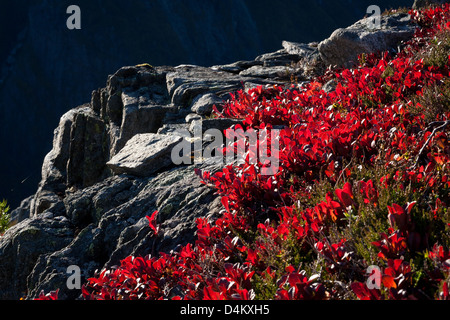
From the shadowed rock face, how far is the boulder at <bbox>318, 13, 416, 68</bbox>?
1.64ft

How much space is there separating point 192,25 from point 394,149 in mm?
81657

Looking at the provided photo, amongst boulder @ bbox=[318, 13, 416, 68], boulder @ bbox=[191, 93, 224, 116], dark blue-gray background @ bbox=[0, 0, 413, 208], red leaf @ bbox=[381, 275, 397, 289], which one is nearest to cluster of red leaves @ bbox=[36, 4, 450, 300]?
red leaf @ bbox=[381, 275, 397, 289]

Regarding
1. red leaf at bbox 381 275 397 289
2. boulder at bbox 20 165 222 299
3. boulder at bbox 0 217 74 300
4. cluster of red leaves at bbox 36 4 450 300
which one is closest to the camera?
red leaf at bbox 381 275 397 289

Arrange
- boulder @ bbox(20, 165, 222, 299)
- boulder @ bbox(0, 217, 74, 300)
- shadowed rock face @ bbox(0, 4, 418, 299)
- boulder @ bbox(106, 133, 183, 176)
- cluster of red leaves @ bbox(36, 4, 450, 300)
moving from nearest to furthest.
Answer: cluster of red leaves @ bbox(36, 4, 450, 300) < boulder @ bbox(20, 165, 222, 299) < shadowed rock face @ bbox(0, 4, 418, 299) < boulder @ bbox(0, 217, 74, 300) < boulder @ bbox(106, 133, 183, 176)

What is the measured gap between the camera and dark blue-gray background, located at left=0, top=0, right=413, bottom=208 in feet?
233

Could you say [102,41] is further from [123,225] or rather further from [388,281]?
[388,281]

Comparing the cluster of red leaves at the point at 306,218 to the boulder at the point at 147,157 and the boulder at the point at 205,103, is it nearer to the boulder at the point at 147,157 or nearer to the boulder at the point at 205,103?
the boulder at the point at 147,157

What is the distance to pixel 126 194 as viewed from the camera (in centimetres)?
573

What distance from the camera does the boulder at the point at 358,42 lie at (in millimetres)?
8836

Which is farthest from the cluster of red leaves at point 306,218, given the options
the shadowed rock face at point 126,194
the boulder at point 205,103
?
the boulder at point 205,103

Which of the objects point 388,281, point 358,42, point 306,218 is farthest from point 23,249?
point 358,42

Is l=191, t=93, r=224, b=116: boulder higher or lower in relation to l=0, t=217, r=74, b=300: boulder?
higher

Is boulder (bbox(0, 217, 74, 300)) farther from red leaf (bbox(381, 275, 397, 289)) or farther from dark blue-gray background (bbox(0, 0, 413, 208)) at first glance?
dark blue-gray background (bbox(0, 0, 413, 208))

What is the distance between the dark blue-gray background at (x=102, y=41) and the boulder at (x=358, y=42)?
65226 mm
